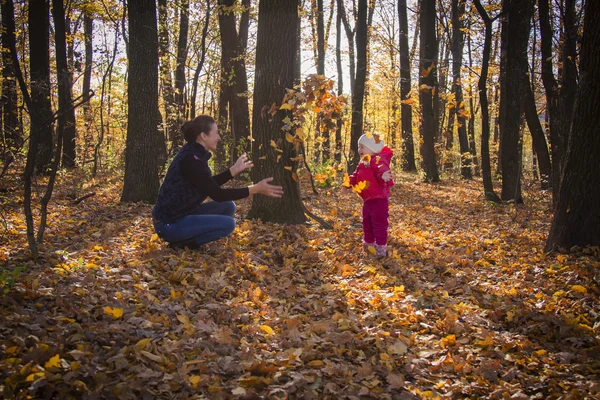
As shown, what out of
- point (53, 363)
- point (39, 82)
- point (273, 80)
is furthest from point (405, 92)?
point (53, 363)

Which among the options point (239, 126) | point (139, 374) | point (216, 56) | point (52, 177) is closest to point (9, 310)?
point (139, 374)

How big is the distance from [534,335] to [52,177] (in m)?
5.23

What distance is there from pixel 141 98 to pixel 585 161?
7318mm

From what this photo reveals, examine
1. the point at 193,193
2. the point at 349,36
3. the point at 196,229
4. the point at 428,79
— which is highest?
the point at 349,36

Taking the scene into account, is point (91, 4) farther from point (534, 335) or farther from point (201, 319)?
point (534, 335)

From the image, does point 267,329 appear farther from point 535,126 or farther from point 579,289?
point 535,126

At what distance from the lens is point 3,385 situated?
91.8 inches

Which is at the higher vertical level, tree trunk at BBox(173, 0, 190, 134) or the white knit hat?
tree trunk at BBox(173, 0, 190, 134)

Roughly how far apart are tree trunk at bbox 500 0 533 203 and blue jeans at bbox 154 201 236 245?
696 cm

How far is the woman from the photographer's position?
4.98 metres

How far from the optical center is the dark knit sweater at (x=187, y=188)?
496cm

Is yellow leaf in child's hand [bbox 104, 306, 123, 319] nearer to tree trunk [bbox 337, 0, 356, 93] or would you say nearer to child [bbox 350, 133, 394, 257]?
child [bbox 350, 133, 394, 257]

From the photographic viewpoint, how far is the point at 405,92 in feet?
60.1

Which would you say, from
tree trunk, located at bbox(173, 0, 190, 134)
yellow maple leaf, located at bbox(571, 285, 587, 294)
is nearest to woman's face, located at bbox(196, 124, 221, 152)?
yellow maple leaf, located at bbox(571, 285, 587, 294)
